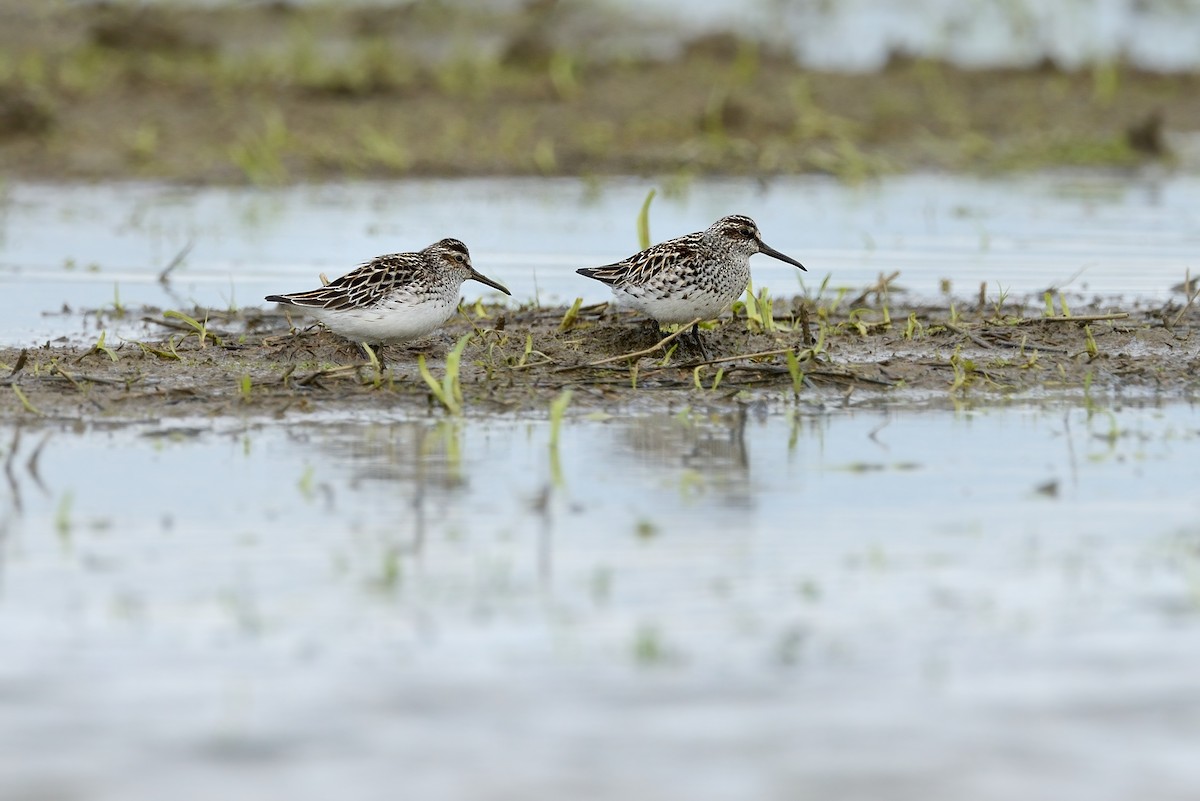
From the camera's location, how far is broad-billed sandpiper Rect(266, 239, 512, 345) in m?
10.4

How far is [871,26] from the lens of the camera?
30.5 m

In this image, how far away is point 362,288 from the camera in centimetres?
1050

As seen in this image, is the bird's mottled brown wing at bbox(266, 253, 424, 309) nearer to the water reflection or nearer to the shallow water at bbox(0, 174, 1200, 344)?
the water reflection

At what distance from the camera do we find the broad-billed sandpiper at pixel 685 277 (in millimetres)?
10805

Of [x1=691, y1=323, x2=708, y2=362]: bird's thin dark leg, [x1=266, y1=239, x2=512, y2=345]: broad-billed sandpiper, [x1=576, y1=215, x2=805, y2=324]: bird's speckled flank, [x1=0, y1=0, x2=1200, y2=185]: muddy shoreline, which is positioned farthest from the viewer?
[x1=0, y1=0, x2=1200, y2=185]: muddy shoreline

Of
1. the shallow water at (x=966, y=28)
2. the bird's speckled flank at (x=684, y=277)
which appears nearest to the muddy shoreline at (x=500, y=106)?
the shallow water at (x=966, y=28)

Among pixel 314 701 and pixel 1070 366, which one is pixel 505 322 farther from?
pixel 314 701

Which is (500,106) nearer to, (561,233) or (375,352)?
(561,233)

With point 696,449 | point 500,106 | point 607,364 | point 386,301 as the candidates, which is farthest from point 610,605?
point 500,106

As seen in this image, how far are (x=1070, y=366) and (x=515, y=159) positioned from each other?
39.1 ft

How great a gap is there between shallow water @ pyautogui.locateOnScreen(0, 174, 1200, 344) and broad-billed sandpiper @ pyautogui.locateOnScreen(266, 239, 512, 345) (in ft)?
6.43

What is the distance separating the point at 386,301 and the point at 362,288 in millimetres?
222

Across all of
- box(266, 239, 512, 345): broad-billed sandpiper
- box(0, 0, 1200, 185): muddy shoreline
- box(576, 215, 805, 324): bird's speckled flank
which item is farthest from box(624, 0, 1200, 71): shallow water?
box(266, 239, 512, 345): broad-billed sandpiper

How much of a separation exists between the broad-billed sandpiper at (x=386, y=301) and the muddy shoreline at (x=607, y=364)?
9.7 inches
